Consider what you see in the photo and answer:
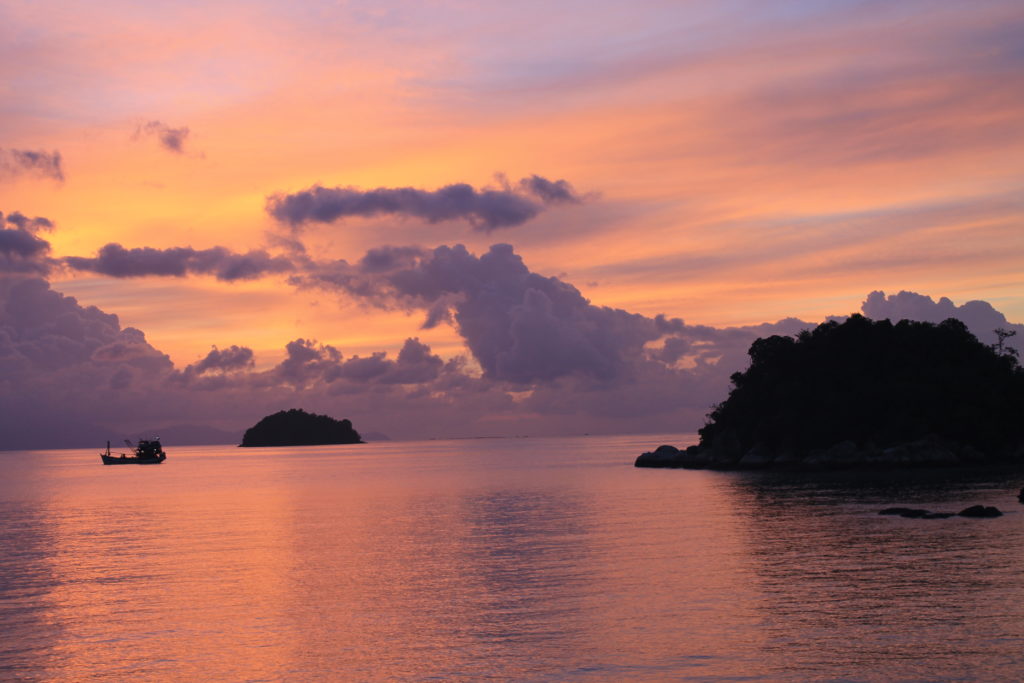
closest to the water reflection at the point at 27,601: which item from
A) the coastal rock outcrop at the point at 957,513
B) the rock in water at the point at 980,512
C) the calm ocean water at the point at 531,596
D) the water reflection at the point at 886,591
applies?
the calm ocean water at the point at 531,596

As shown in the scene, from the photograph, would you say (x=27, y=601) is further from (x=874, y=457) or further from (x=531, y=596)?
(x=874, y=457)

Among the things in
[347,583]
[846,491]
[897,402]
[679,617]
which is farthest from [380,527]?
[897,402]

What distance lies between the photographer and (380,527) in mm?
72812

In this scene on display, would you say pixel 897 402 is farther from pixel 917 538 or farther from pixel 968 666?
pixel 968 666

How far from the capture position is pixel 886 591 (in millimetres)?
37625

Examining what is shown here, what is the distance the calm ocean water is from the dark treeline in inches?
2510

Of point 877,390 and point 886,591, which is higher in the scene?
point 877,390

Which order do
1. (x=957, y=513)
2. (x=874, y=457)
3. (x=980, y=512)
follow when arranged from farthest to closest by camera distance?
(x=874, y=457) → (x=957, y=513) → (x=980, y=512)

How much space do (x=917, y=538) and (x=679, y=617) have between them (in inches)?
1004

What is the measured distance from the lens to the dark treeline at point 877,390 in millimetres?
139000

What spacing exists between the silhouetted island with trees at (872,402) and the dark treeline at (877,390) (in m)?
0.16

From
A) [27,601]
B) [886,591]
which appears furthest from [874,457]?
[27,601]

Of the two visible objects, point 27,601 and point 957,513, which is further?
point 957,513

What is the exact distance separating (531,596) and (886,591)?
14301 millimetres
